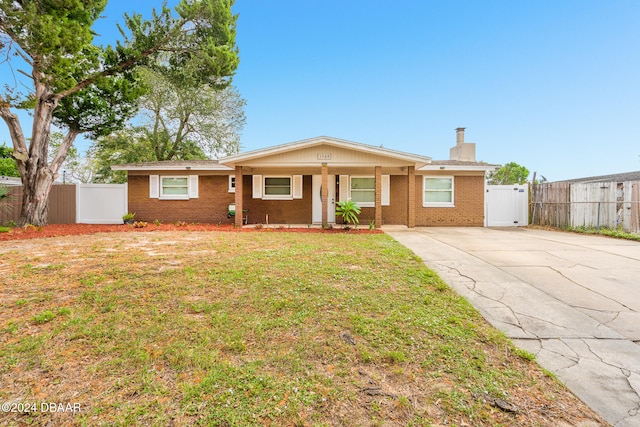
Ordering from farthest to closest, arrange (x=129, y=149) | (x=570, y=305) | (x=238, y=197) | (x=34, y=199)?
1. (x=129, y=149)
2. (x=238, y=197)
3. (x=34, y=199)
4. (x=570, y=305)

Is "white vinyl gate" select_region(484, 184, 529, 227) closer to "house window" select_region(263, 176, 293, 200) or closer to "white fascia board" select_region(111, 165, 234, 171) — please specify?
"house window" select_region(263, 176, 293, 200)

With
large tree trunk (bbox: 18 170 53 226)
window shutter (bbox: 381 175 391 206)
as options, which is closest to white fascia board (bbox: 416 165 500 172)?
window shutter (bbox: 381 175 391 206)

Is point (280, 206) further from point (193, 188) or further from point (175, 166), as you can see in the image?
point (175, 166)

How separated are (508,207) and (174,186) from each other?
1642 centimetres

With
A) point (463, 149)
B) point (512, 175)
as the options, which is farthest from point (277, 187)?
point (512, 175)

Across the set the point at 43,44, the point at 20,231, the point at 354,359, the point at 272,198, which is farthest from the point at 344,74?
the point at 354,359

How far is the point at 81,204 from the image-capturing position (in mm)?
14109

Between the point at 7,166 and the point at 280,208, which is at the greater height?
the point at 7,166

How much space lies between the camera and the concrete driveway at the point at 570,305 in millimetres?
2322

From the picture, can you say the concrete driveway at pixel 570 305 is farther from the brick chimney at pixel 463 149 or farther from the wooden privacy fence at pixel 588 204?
the brick chimney at pixel 463 149

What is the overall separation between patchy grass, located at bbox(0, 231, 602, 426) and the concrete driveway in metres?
0.26

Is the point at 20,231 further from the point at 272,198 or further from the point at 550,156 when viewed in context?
the point at 550,156

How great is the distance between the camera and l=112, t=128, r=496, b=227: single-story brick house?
1327 centimetres

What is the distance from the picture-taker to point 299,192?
1361cm
